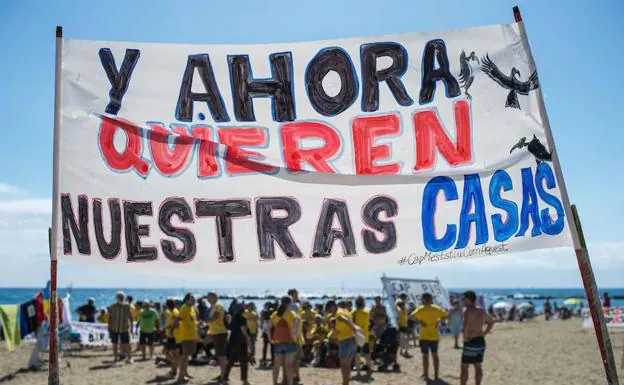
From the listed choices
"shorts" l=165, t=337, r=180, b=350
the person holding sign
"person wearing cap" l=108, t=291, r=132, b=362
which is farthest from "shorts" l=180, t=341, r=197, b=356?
"person wearing cap" l=108, t=291, r=132, b=362

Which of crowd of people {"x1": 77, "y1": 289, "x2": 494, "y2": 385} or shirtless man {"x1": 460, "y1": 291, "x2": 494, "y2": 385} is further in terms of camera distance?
crowd of people {"x1": 77, "y1": 289, "x2": 494, "y2": 385}

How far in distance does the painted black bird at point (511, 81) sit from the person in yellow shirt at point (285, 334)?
261 inches

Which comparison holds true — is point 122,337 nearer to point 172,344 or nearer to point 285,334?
point 172,344

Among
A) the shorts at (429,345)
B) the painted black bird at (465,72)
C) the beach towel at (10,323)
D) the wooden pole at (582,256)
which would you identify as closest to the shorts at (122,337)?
the beach towel at (10,323)

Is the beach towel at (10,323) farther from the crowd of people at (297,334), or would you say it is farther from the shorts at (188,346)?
the shorts at (188,346)

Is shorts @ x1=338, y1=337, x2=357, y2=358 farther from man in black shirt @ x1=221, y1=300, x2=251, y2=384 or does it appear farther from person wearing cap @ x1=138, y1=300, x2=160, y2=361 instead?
person wearing cap @ x1=138, y1=300, x2=160, y2=361

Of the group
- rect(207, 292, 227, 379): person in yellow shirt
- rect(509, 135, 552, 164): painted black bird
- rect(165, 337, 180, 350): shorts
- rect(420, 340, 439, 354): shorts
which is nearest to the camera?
rect(509, 135, 552, 164): painted black bird

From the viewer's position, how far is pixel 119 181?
15.3ft

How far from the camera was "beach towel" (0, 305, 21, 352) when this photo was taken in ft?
46.3

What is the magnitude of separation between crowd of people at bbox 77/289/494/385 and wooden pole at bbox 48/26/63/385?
6.57m

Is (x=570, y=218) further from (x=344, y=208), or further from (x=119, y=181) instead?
(x=119, y=181)

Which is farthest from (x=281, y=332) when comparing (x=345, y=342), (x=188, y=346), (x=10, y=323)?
(x=10, y=323)

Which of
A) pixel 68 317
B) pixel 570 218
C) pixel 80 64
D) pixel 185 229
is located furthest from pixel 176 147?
pixel 68 317

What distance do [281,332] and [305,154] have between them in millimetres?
6417
